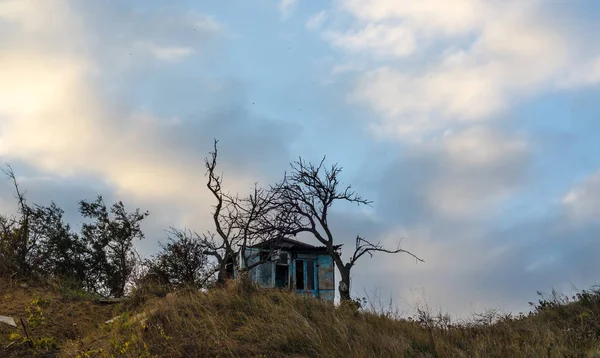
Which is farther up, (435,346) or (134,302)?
(134,302)

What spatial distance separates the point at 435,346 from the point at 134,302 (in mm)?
6625

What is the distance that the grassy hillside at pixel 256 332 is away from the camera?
23.2 ft

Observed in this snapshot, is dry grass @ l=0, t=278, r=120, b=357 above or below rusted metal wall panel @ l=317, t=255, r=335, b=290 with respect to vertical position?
below

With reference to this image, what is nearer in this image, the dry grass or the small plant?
the dry grass

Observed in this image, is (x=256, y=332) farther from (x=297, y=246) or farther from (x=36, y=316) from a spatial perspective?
(x=297, y=246)

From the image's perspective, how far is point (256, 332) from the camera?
759 centimetres

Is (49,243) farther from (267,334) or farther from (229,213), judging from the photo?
(267,334)

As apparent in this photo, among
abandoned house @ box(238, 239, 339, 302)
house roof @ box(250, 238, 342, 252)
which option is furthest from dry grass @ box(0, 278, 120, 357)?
abandoned house @ box(238, 239, 339, 302)

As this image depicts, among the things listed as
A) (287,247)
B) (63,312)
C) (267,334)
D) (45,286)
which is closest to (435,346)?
(267,334)

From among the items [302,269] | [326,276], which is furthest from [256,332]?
[326,276]

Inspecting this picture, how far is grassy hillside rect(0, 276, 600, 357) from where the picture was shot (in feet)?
23.2

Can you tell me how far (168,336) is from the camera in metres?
7.36

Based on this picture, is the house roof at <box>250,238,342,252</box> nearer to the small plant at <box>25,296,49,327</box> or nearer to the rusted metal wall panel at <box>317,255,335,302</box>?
the rusted metal wall panel at <box>317,255,335,302</box>

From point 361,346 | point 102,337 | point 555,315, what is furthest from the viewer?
point 555,315
